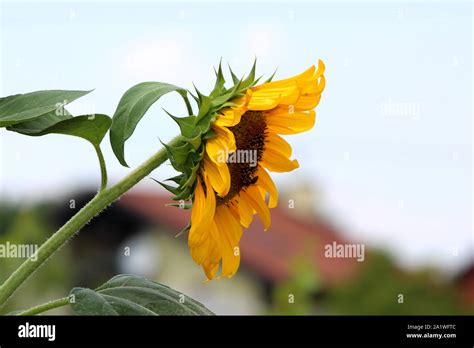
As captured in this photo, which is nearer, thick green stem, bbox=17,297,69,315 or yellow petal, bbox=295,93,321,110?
thick green stem, bbox=17,297,69,315

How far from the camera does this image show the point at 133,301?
197 centimetres

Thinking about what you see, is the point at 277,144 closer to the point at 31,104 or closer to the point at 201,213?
the point at 201,213

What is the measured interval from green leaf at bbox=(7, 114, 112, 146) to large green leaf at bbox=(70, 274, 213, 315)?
32 cm

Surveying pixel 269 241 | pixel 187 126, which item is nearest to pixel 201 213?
pixel 187 126

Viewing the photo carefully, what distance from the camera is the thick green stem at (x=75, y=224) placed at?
1.98 meters

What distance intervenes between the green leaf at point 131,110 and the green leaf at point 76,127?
0.03 meters

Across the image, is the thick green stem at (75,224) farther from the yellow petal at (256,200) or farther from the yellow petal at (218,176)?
the yellow petal at (256,200)

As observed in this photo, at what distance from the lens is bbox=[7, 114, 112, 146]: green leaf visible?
202 cm

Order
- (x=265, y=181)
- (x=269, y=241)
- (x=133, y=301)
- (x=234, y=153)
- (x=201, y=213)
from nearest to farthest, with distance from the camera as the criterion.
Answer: (x=133, y=301)
(x=201, y=213)
(x=234, y=153)
(x=265, y=181)
(x=269, y=241)

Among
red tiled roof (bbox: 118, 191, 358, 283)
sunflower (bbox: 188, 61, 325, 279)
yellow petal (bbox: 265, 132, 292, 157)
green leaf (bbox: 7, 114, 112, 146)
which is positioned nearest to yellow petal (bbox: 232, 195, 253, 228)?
sunflower (bbox: 188, 61, 325, 279)

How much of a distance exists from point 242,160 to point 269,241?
25.2 metres

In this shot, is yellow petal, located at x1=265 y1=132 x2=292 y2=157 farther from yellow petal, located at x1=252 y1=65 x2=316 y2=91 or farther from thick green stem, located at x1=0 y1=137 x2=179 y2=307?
thick green stem, located at x1=0 y1=137 x2=179 y2=307
